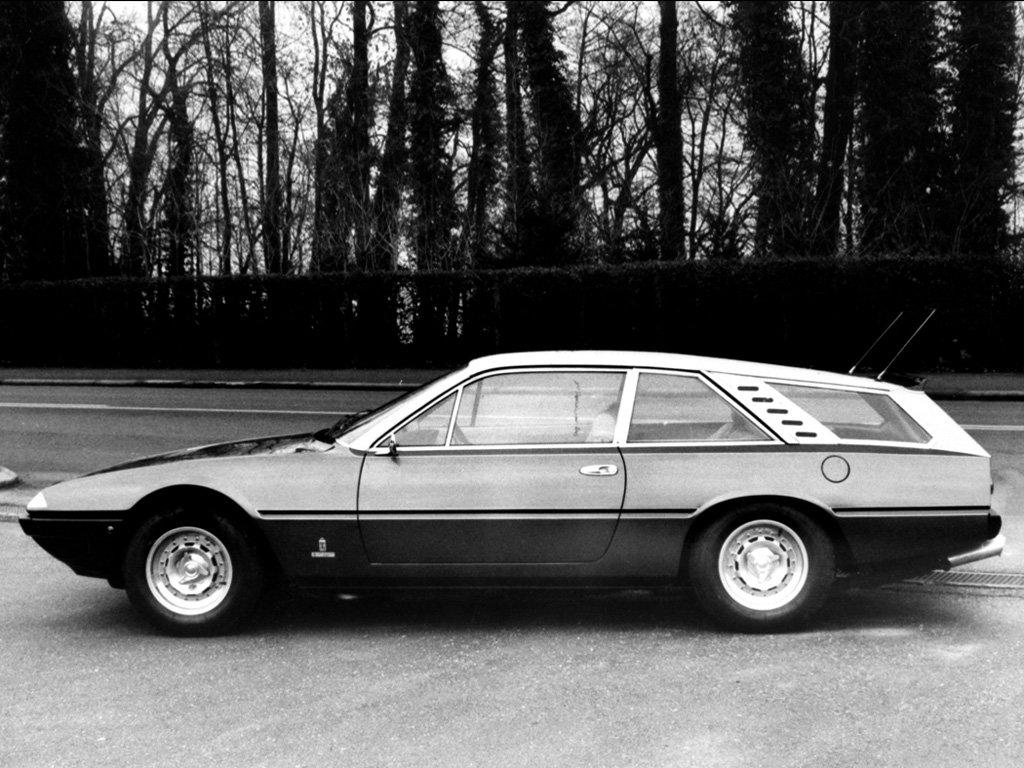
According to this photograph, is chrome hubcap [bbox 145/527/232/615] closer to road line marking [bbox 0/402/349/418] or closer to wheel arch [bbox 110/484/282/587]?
wheel arch [bbox 110/484/282/587]

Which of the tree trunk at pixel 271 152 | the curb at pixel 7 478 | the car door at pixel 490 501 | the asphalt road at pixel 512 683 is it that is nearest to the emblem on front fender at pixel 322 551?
the car door at pixel 490 501

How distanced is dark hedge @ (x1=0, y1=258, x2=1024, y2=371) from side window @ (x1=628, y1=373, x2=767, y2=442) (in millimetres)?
17357

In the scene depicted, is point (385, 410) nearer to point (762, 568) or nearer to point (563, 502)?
point (563, 502)

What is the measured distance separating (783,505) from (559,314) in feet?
60.8

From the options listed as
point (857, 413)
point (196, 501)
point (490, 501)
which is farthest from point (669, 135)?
point (196, 501)

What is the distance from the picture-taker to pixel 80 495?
18.9 feet

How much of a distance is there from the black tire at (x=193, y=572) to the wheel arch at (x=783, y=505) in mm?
1968

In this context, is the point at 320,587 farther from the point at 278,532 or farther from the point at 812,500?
the point at 812,500

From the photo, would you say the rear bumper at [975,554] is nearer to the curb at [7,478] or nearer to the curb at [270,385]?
the curb at [7,478]

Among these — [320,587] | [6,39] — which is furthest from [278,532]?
[6,39]

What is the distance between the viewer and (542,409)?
5977 millimetres

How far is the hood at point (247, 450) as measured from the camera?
19.1ft

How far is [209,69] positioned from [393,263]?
8255 mm

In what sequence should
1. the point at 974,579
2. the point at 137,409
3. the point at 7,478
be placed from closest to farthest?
the point at 974,579, the point at 7,478, the point at 137,409
